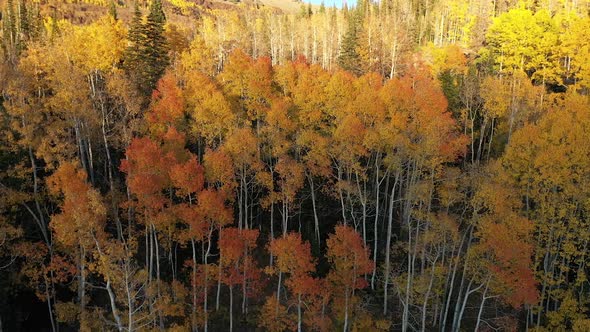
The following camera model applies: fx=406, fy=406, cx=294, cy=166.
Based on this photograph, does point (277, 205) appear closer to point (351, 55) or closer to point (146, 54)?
point (146, 54)

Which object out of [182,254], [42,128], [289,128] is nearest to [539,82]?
[289,128]

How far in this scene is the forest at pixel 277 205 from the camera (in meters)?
27.9

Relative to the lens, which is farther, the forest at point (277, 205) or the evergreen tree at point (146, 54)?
the evergreen tree at point (146, 54)

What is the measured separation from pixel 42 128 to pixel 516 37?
58.7m

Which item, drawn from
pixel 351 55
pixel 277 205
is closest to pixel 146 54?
pixel 277 205

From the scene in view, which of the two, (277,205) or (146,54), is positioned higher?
(146,54)

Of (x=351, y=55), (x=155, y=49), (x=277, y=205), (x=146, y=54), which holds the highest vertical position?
(x=155, y=49)

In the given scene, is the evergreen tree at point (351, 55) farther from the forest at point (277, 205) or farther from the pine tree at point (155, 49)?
the pine tree at point (155, 49)

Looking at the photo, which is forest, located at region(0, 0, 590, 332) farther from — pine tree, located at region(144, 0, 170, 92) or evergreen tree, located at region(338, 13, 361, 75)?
evergreen tree, located at region(338, 13, 361, 75)

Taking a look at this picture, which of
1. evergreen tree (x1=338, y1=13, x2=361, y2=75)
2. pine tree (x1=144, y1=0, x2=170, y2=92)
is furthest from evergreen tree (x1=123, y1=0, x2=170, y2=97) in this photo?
evergreen tree (x1=338, y1=13, x2=361, y2=75)

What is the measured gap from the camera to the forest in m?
27.9

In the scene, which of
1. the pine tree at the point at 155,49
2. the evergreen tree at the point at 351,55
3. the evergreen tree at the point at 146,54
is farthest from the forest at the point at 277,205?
the evergreen tree at the point at 351,55

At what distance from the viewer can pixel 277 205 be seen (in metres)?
42.6

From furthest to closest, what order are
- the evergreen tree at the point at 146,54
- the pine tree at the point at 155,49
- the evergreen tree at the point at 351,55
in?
the evergreen tree at the point at 351,55 < the pine tree at the point at 155,49 < the evergreen tree at the point at 146,54
